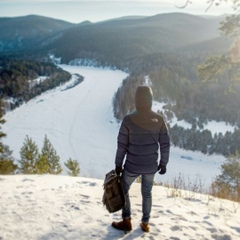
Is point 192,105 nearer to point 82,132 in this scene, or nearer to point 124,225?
point 82,132

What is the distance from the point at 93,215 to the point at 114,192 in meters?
1.25

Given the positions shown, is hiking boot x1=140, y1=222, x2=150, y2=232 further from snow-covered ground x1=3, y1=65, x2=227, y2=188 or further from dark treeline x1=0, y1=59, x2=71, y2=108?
dark treeline x1=0, y1=59, x2=71, y2=108

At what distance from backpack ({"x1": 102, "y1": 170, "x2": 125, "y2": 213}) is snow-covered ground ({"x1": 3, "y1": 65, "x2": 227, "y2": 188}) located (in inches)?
1386

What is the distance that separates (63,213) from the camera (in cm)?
630

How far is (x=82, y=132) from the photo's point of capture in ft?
260

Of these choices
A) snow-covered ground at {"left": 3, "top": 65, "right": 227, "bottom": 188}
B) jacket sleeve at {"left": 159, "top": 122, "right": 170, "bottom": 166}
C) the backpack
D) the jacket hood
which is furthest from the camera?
snow-covered ground at {"left": 3, "top": 65, "right": 227, "bottom": 188}

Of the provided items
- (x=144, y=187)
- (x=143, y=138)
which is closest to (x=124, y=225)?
(x=144, y=187)

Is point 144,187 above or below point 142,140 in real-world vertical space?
below

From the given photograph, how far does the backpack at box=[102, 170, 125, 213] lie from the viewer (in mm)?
5320

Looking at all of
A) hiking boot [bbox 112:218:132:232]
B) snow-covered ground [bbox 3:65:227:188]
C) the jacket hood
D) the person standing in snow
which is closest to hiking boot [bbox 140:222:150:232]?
hiking boot [bbox 112:218:132:232]

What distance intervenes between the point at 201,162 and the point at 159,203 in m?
61.5

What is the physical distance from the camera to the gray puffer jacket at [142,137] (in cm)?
507

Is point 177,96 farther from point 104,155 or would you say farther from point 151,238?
point 151,238

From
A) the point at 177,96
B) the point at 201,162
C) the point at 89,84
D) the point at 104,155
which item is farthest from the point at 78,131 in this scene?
the point at 89,84
